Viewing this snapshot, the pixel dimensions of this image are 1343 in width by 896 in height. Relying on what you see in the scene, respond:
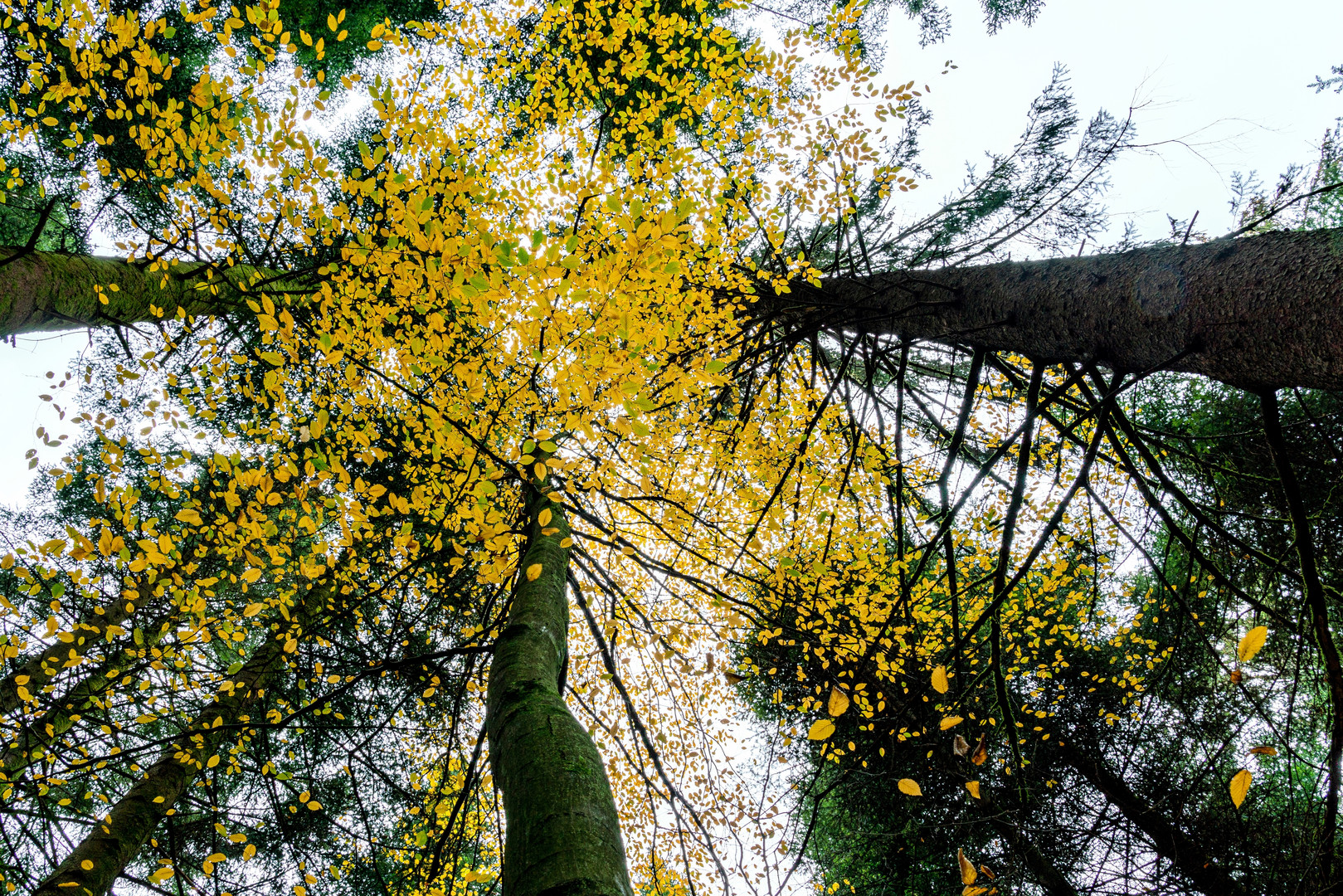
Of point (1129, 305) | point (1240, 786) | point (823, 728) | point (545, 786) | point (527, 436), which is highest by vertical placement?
point (527, 436)

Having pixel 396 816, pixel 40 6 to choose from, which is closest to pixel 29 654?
pixel 396 816

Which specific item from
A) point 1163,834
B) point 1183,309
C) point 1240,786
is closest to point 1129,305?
point 1183,309

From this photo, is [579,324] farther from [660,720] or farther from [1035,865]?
[660,720]

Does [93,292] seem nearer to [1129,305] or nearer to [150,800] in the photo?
[150,800]

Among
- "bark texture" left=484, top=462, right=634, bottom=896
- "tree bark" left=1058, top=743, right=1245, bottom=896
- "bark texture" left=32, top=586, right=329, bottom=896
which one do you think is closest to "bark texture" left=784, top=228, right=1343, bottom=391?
"tree bark" left=1058, top=743, right=1245, bottom=896

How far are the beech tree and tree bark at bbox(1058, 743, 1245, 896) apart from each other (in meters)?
0.67

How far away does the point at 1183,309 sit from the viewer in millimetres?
1913

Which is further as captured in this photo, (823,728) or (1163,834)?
(1163,834)

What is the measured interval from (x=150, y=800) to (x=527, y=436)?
11.7 ft

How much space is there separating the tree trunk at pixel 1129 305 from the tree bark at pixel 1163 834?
160 cm

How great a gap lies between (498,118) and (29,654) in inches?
328

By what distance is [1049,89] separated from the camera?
11.7 ft

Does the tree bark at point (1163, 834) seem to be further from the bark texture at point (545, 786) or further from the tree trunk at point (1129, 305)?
the bark texture at point (545, 786)

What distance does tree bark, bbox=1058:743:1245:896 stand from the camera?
2.32m
